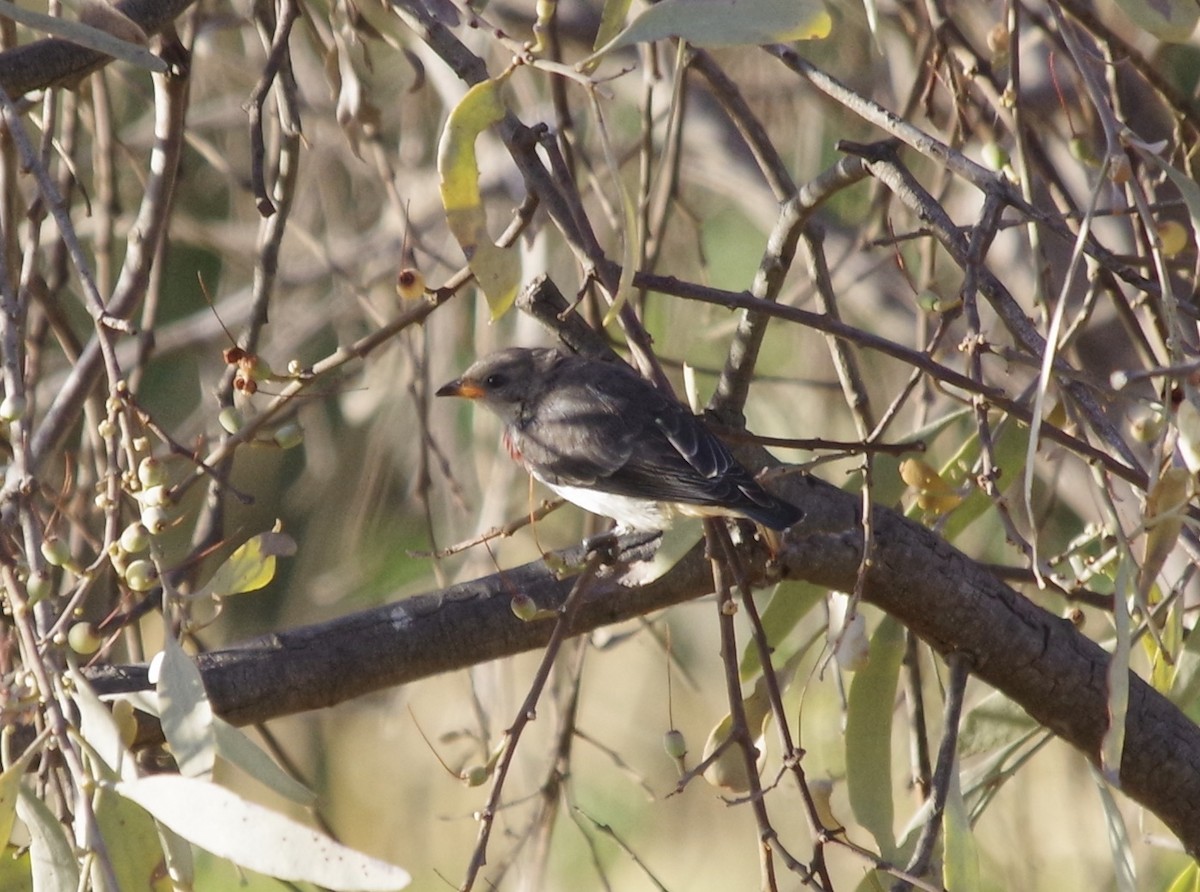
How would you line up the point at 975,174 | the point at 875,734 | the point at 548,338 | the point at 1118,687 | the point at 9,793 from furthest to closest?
the point at 548,338 → the point at 875,734 → the point at 975,174 → the point at 1118,687 → the point at 9,793

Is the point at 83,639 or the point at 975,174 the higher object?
the point at 975,174

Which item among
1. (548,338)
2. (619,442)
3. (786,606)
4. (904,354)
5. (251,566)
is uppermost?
(548,338)

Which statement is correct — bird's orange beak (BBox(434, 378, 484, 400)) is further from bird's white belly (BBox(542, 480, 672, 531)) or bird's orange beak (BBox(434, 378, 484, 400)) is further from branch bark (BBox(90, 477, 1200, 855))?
branch bark (BBox(90, 477, 1200, 855))

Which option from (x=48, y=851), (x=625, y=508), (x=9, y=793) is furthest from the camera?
(x=625, y=508)

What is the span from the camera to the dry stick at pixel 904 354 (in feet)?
6.57

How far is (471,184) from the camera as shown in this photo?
1.88 metres

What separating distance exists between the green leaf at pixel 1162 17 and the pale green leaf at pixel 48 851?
74.2 inches

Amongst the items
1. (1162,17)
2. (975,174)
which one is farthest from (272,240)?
(1162,17)

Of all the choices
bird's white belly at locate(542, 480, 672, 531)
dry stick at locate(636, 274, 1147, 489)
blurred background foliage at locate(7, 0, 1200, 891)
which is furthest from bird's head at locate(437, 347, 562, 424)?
dry stick at locate(636, 274, 1147, 489)

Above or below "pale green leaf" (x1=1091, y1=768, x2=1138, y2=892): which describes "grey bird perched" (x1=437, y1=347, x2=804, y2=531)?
above

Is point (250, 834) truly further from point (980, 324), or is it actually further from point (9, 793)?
point (980, 324)

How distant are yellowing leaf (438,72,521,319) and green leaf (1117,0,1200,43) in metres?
0.98

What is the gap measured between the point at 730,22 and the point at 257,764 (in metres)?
1.08

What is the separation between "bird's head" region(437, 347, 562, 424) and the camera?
398 cm
